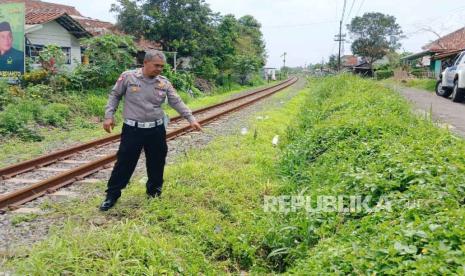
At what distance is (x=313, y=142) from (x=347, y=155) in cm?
150

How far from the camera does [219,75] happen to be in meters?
33.4

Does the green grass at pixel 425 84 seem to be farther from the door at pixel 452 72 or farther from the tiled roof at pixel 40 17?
the tiled roof at pixel 40 17

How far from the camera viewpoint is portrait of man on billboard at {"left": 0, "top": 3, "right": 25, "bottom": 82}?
1332cm

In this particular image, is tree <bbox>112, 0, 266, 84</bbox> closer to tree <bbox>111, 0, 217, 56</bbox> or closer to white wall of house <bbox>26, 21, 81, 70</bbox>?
tree <bbox>111, 0, 217, 56</bbox>

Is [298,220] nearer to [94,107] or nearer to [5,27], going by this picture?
[94,107]

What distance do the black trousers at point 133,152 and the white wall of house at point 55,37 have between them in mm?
15548

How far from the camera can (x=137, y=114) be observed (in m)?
4.48

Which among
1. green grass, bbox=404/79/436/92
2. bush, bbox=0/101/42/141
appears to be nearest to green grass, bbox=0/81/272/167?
bush, bbox=0/101/42/141

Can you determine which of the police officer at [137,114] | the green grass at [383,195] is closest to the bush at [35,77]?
the green grass at [383,195]

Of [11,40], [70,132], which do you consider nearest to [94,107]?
[70,132]

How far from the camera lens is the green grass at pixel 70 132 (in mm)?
7973

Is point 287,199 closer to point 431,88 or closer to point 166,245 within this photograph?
point 166,245

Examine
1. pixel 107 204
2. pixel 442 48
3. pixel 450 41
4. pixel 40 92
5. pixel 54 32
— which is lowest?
pixel 107 204

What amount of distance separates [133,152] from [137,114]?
1.41 feet
